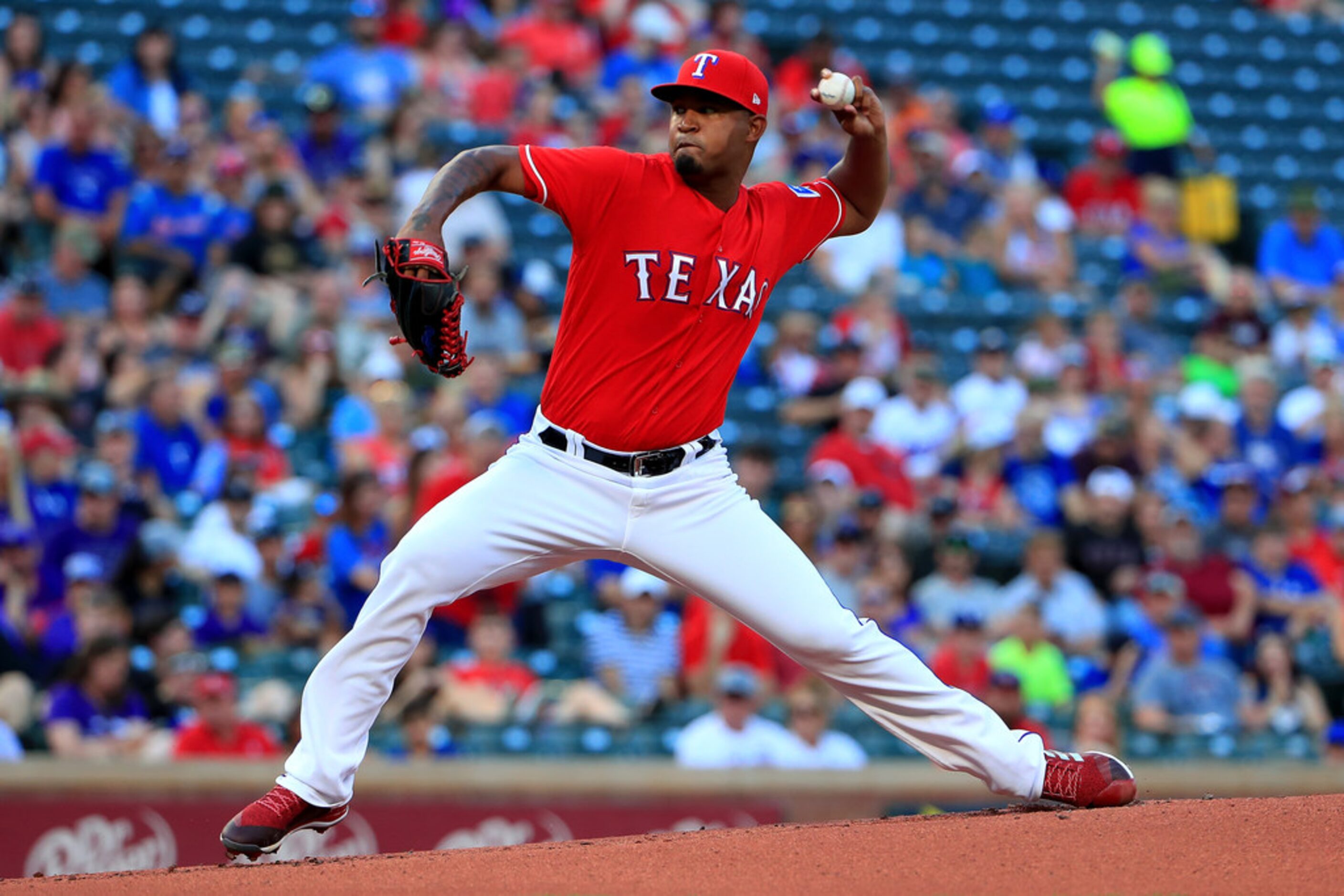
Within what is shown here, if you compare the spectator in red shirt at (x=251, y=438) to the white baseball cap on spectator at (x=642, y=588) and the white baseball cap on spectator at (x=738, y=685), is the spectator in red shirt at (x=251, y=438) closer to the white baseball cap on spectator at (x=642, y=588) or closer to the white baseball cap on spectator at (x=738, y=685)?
the white baseball cap on spectator at (x=642, y=588)

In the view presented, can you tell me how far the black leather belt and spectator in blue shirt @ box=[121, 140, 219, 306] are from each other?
548cm

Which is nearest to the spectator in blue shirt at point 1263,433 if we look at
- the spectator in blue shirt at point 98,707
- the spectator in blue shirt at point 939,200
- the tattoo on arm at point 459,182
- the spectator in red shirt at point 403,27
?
the spectator in blue shirt at point 939,200

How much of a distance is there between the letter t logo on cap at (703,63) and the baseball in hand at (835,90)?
0.28 meters

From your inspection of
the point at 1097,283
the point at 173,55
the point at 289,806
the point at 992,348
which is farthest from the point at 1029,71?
the point at 289,806

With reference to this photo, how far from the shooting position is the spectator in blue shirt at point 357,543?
775cm

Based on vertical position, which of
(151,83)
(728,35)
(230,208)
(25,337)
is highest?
(728,35)

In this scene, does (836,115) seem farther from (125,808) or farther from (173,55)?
(173,55)

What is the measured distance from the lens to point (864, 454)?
911cm

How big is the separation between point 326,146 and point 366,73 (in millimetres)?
959

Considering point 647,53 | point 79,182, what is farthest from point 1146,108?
point 79,182

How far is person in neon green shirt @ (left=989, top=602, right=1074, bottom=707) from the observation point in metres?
8.00

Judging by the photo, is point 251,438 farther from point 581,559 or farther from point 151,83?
point 581,559

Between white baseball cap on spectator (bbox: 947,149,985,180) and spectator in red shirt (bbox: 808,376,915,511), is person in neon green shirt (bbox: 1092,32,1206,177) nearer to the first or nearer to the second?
white baseball cap on spectator (bbox: 947,149,985,180)

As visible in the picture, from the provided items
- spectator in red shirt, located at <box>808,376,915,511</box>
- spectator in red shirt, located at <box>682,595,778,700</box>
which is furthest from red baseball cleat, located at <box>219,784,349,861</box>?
spectator in red shirt, located at <box>808,376,915,511</box>
